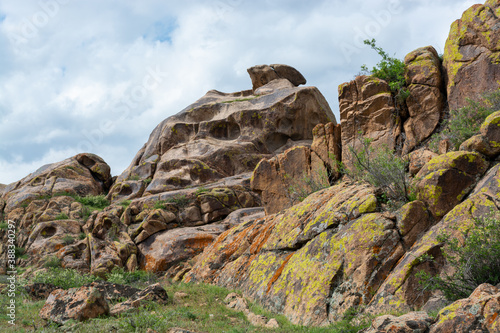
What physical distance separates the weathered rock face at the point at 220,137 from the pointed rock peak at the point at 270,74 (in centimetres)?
390

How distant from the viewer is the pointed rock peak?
42.1 m

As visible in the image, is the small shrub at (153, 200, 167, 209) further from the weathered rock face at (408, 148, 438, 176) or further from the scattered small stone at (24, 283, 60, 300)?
the weathered rock face at (408, 148, 438, 176)

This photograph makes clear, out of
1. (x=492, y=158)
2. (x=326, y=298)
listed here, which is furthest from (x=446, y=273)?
(x=492, y=158)

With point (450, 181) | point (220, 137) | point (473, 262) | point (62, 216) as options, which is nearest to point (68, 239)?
point (62, 216)

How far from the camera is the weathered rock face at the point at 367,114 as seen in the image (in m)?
18.0

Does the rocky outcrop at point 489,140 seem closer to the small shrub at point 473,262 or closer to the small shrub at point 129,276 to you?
the small shrub at point 473,262

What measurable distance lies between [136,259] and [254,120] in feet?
53.2

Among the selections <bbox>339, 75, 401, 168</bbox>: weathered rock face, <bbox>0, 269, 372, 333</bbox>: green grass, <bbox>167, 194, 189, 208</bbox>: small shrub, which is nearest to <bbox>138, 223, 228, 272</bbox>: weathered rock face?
<bbox>167, 194, 189, 208</bbox>: small shrub

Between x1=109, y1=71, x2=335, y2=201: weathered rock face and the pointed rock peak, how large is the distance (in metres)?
3.90

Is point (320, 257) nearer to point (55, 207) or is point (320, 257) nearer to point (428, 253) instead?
point (428, 253)

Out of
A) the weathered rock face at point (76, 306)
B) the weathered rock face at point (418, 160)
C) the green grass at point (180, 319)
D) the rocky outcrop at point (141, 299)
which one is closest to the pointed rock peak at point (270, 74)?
the weathered rock face at point (418, 160)

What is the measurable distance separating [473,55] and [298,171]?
29.9 ft

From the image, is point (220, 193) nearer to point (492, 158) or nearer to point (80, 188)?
point (80, 188)

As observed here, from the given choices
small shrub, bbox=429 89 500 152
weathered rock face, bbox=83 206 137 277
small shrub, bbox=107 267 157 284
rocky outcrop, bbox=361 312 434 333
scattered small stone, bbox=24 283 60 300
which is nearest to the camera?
rocky outcrop, bbox=361 312 434 333
